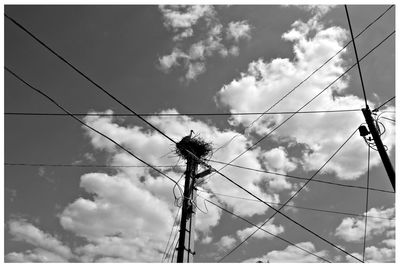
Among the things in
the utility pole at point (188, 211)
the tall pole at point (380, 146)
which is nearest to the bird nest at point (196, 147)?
the utility pole at point (188, 211)

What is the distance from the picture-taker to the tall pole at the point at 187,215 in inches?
363

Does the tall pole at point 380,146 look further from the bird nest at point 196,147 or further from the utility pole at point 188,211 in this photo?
the bird nest at point 196,147

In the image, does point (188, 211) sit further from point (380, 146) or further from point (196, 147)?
point (380, 146)

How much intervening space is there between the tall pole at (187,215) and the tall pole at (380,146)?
5.33m

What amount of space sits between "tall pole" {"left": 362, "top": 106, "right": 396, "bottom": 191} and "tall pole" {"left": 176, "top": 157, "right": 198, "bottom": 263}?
5334mm

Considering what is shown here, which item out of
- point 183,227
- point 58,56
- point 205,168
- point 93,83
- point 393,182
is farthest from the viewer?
point 205,168

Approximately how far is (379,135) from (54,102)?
24.1 feet

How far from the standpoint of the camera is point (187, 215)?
10047 mm

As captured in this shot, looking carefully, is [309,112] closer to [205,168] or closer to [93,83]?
[205,168]

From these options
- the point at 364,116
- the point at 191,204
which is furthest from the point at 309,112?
the point at 191,204

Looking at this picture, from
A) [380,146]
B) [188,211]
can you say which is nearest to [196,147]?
[188,211]
